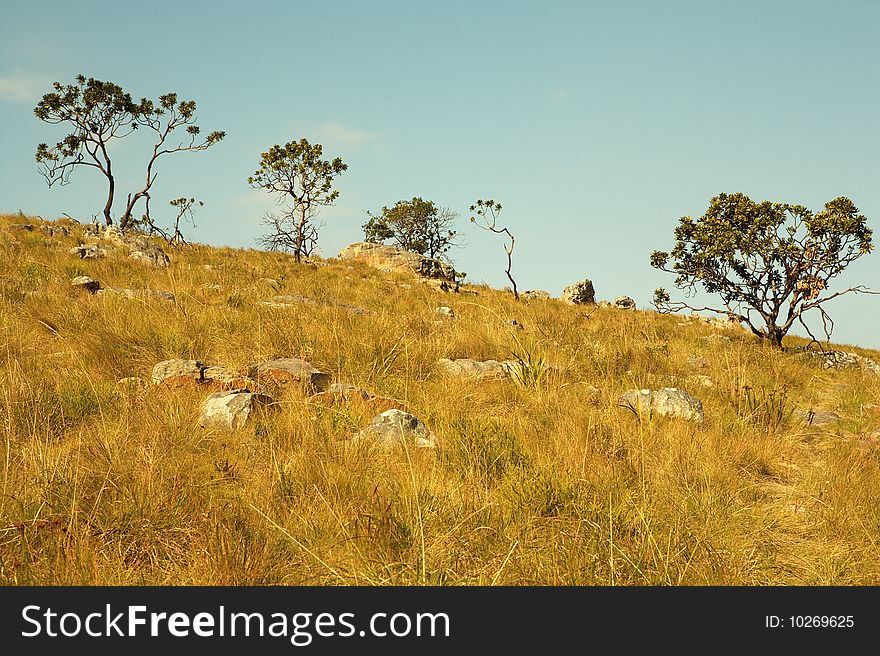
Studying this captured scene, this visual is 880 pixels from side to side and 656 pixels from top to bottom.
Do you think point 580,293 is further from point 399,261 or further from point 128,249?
point 128,249

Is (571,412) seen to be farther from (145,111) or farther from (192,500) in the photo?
(145,111)

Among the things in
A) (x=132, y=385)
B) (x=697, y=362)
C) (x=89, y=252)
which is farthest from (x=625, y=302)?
(x=132, y=385)

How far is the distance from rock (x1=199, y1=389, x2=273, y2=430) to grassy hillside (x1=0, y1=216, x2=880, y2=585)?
0.33 ft

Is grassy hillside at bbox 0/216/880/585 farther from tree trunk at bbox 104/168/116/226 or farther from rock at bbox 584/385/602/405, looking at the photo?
tree trunk at bbox 104/168/116/226

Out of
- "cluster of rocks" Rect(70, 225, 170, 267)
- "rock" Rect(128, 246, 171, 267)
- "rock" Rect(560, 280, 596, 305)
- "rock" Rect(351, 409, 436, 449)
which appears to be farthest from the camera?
"rock" Rect(560, 280, 596, 305)

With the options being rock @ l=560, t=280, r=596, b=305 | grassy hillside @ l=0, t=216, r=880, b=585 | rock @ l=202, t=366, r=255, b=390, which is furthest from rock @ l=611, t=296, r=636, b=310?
rock @ l=202, t=366, r=255, b=390

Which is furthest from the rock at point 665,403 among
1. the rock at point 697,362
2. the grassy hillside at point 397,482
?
the rock at point 697,362

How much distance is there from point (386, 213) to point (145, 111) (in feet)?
76.9

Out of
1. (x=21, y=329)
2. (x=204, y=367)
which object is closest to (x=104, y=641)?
(x=204, y=367)

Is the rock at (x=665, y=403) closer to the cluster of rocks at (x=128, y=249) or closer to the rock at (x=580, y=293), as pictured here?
the cluster of rocks at (x=128, y=249)

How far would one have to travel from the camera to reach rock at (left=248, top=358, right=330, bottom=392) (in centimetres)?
447

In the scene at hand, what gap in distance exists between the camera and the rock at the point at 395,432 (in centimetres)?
339

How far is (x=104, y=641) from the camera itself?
1.77 metres

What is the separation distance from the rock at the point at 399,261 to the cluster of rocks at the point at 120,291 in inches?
947
